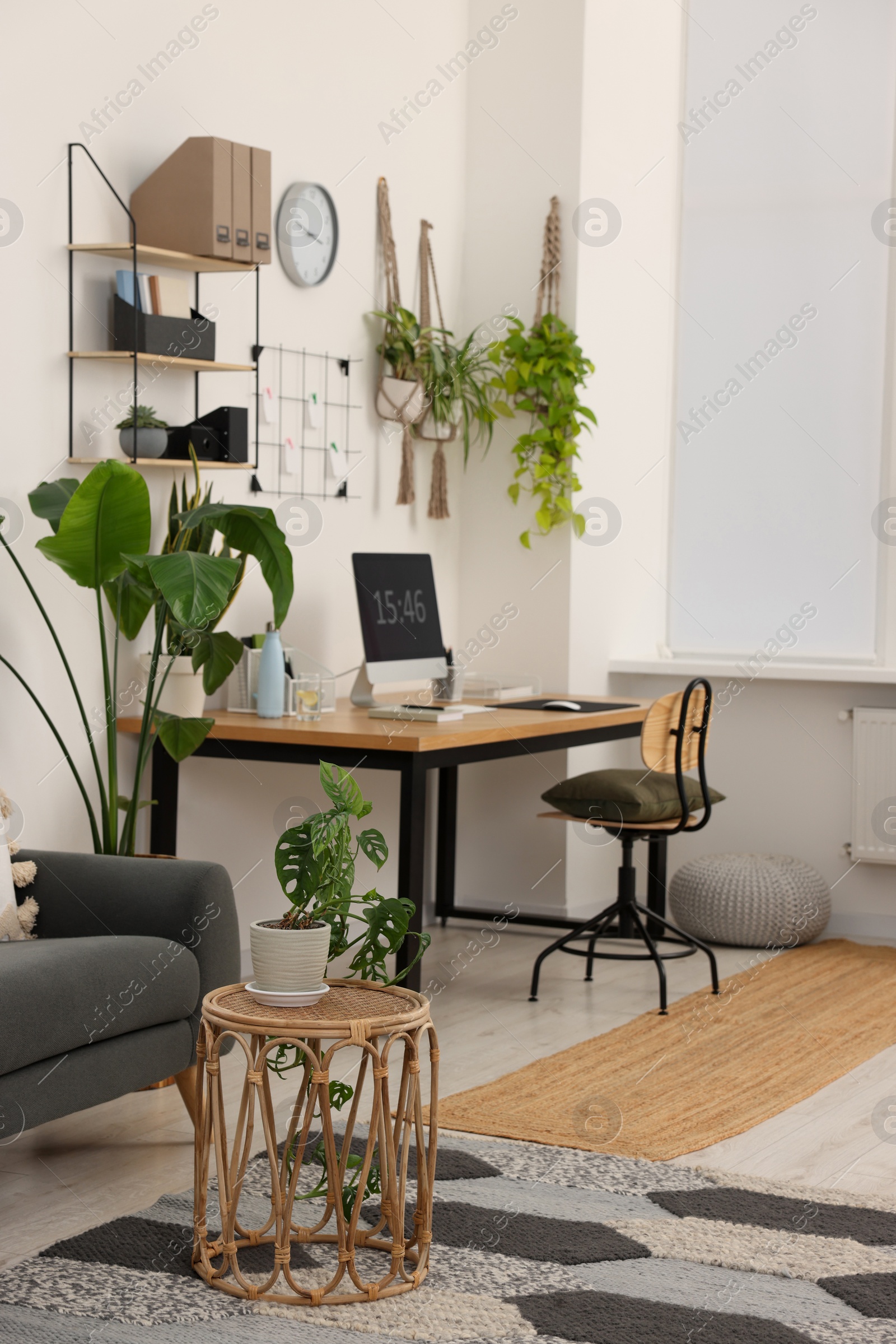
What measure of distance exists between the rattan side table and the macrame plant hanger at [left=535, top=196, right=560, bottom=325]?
11.0 feet

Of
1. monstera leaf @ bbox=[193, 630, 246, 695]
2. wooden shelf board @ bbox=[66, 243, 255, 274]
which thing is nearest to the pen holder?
monstera leaf @ bbox=[193, 630, 246, 695]

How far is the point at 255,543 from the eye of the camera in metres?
3.59

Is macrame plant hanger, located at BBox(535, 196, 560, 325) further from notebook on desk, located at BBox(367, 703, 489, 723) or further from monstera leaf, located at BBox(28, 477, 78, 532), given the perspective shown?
monstera leaf, located at BBox(28, 477, 78, 532)

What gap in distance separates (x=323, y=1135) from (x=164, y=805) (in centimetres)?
171

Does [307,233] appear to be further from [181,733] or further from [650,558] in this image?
[650,558]

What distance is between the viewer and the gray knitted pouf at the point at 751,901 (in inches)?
202

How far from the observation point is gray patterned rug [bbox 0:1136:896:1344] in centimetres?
229

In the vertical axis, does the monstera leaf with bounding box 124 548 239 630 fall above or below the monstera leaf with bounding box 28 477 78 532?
below

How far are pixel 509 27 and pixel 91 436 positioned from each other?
102 inches

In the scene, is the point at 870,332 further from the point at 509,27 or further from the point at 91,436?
the point at 91,436

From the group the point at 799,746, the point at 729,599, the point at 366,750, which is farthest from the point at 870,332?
the point at 366,750

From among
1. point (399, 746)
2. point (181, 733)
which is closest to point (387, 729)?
point (399, 746)

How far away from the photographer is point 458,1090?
3.51m

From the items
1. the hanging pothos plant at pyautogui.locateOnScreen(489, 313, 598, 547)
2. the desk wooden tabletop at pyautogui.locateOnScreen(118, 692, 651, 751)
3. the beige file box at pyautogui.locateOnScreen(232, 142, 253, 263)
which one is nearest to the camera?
the desk wooden tabletop at pyautogui.locateOnScreen(118, 692, 651, 751)
